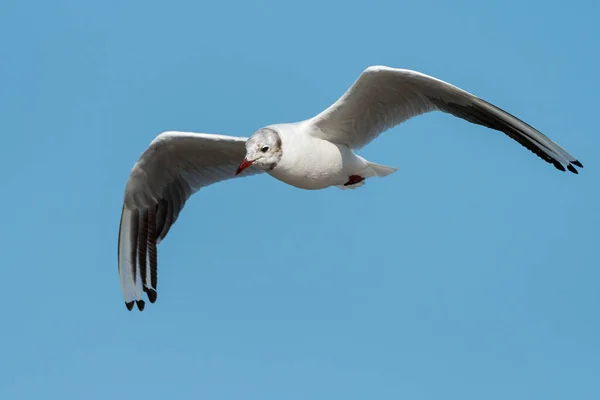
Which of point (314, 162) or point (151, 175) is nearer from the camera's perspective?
point (314, 162)

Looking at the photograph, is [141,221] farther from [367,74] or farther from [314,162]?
[367,74]

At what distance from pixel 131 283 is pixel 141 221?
717 mm

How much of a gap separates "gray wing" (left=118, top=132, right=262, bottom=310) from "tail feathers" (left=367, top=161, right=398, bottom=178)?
1374 mm

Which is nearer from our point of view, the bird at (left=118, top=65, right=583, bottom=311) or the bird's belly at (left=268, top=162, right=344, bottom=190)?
the bird at (left=118, top=65, right=583, bottom=311)

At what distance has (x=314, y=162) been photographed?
933 centimetres

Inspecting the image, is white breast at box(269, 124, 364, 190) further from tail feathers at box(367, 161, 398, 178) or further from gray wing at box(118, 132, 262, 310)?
gray wing at box(118, 132, 262, 310)

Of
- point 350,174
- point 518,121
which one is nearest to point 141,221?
point 350,174

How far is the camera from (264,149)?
9.05 metres

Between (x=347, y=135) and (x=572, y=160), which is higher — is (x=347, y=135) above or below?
above

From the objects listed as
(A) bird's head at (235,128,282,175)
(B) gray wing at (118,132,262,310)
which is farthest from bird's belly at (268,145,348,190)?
(B) gray wing at (118,132,262,310)

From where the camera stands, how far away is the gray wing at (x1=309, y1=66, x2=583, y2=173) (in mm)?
9031

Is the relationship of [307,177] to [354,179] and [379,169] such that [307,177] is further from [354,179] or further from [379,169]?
[379,169]

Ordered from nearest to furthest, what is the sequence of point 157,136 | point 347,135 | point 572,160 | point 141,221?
point 572,160
point 347,135
point 157,136
point 141,221

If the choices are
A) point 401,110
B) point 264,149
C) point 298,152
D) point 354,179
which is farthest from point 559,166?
point 264,149
